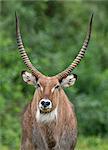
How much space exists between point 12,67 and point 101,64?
18.7 feet

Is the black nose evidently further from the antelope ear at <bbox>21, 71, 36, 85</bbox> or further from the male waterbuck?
the antelope ear at <bbox>21, 71, 36, 85</bbox>

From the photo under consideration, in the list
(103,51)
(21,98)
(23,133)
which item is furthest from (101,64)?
(23,133)

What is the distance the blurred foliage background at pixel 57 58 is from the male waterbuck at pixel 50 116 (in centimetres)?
498

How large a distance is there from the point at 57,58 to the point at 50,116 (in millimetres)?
10676

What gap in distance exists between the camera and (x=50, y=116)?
441 inches

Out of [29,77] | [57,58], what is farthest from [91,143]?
[29,77]

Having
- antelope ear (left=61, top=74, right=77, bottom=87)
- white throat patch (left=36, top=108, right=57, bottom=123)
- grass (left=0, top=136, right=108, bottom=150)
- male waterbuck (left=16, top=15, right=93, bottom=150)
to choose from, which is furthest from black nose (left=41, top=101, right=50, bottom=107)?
grass (left=0, top=136, right=108, bottom=150)

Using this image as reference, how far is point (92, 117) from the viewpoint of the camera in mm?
20703

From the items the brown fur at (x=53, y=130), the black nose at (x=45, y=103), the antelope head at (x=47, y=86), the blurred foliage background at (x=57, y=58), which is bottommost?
the brown fur at (x=53, y=130)

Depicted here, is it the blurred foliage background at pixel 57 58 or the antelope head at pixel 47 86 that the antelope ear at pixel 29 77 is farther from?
the blurred foliage background at pixel 57 58

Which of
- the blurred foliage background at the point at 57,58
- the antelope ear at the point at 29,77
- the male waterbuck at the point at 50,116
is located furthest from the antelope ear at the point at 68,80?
the blurred foliage background at the point at 57,58

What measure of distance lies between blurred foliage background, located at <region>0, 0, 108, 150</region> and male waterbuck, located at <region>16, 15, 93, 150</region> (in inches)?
196

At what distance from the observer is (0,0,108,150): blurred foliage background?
1862 cm

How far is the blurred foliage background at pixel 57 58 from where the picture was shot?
18625 millimetres
